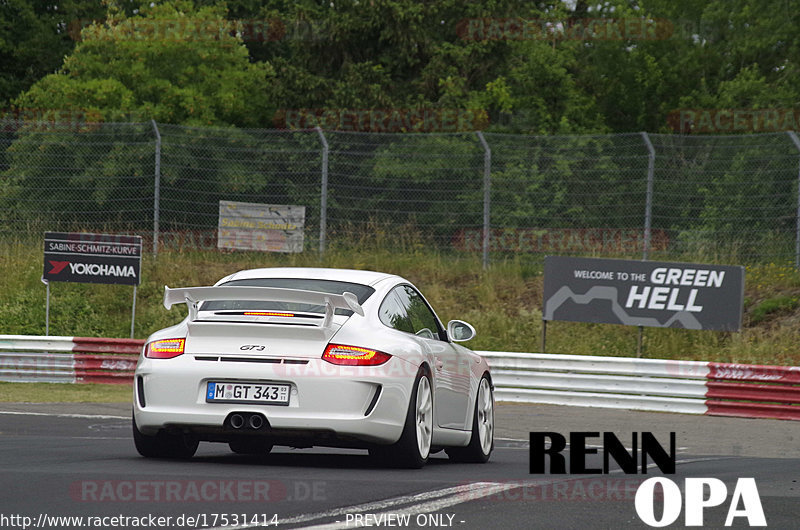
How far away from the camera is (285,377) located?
8.20 meters

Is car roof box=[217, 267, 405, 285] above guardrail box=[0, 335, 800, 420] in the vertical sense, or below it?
above

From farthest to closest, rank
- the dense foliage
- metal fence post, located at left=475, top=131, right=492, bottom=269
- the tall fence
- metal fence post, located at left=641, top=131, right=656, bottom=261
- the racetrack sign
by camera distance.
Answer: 1. the dense foliage
2. metal fence post, located at left=475, top=131, right=492, bottom=269
3. the tall fence
4. metal fence post, located at left=641, top=131, right=656, bottom=261
5. the racetrack sign

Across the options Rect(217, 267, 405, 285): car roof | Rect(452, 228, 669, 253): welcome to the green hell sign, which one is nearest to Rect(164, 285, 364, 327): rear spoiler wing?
Rect(217, 267, 405, 285): car roof

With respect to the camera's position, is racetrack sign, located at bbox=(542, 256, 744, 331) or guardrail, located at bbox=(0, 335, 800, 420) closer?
guardrail, located at bbox=(0, 335, 800, 420)

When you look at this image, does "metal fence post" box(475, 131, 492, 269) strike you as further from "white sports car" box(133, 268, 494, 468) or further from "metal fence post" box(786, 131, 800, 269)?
"white sports car" box(133, 268, 494, 468)

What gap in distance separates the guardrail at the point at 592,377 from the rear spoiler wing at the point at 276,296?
11.2 meters

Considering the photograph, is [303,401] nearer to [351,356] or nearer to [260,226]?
[351,356]

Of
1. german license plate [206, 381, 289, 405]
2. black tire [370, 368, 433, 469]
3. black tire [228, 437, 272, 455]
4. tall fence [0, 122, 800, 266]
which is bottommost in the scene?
black tire [228, 437, 272, 455]

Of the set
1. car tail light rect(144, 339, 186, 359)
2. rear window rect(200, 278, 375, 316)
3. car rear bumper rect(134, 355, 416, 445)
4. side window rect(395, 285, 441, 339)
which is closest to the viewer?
car rear bumper rect(134, 355, 416, 445)

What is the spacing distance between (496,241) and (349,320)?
1681 centimetres

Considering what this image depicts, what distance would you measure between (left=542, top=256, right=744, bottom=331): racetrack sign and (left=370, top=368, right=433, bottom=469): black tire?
1329 centimetres

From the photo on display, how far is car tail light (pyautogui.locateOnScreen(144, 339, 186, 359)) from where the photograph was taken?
8.47m

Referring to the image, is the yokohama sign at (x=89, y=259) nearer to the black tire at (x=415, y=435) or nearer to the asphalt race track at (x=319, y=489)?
the asphalt race track at (x=319, y=489)

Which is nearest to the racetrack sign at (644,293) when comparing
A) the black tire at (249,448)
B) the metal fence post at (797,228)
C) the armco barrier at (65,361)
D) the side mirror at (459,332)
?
the metal fence post at (797,228)
